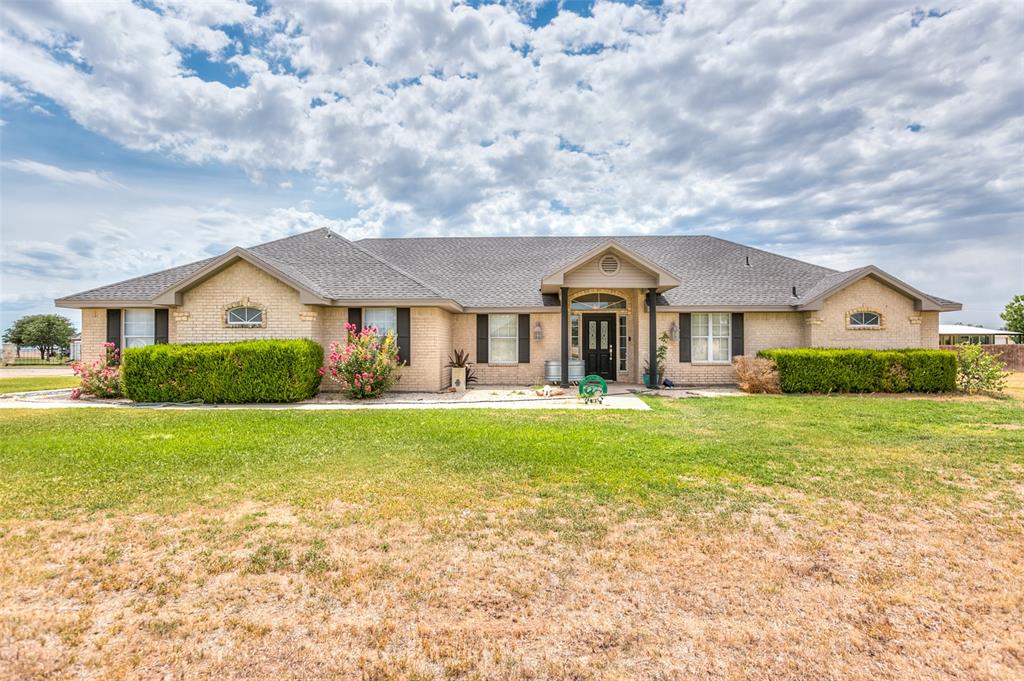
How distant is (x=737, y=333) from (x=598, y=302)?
493 cm

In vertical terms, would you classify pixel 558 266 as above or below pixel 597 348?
above

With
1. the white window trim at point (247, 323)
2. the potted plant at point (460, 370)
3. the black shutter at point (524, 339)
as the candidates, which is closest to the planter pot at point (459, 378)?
the potted plant at point (460, 370)

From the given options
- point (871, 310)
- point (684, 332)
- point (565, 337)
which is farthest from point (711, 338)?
point (565, 337)

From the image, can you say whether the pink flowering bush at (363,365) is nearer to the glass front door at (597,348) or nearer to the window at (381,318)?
the window at (381,318)

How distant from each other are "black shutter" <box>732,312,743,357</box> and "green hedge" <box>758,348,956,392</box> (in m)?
2.15

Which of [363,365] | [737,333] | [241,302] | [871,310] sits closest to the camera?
[363,365]

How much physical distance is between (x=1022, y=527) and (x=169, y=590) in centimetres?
700

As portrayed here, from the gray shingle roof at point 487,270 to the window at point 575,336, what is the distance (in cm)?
117

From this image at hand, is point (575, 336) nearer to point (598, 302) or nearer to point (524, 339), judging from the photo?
point (598, 302)

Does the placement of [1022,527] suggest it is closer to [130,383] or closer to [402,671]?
[402,671]

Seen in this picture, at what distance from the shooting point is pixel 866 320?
15609 mm

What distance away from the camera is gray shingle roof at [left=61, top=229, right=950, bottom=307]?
Answer: 1481 cm

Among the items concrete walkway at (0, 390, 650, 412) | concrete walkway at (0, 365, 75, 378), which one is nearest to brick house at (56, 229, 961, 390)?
concrete walkway at (0, 390, 650, 412)

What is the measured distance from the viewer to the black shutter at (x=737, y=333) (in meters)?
16.1
